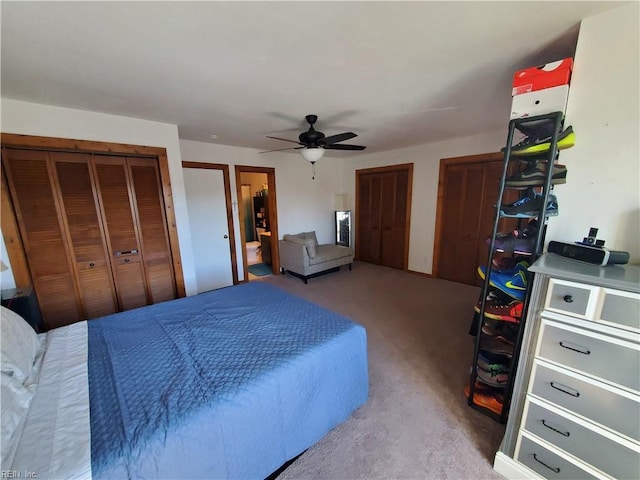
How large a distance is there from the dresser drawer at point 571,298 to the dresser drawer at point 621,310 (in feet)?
0.09

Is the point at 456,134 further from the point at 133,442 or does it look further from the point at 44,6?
the point at 133,442

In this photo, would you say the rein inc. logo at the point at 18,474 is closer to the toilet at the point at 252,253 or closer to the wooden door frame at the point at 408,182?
the wooden door frame at the point at 408,182

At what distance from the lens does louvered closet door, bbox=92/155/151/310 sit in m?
2.48

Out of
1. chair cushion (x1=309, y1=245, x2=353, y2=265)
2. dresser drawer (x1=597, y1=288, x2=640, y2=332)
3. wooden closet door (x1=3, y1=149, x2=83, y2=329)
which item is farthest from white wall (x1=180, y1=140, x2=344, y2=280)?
dresser drawer (x1=597, y1=288, x2=640, y2=332)

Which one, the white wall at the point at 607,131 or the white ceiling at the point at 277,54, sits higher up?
the white ceiling at the point at 277,54

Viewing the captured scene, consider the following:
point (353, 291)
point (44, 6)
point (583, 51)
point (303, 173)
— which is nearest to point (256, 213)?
point (303, 173)

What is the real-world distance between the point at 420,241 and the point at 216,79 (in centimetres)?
396

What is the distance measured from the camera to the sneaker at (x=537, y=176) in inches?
50.3

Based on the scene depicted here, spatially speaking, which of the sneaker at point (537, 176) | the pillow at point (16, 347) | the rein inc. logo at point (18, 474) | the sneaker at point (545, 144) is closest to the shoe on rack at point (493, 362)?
the sneaker at point (537, 176)

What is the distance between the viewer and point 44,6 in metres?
1.08

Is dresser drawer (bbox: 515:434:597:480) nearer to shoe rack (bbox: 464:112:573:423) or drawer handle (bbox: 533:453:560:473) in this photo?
drawer handle (bbox: 533:453:560:473)

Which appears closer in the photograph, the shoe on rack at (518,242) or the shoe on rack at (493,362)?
the shoe on rack at (518,242)

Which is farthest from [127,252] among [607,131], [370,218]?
[370,218]

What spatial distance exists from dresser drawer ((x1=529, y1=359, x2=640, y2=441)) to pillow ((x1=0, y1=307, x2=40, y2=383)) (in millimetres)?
2389
